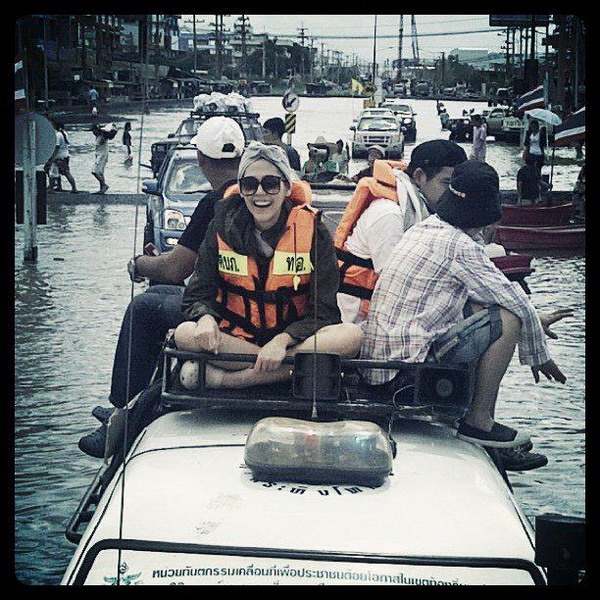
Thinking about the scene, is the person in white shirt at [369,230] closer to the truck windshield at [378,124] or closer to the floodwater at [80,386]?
the floodwater at [80,386]

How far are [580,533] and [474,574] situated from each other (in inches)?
A: 35.0

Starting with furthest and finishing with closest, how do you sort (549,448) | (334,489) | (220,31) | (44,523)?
(549,448), (44,523), (220,31), (334,489)

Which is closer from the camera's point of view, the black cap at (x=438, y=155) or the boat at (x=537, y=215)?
the black cap at (x=438, y=155)

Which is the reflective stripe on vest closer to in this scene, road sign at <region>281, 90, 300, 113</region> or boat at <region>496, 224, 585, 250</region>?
boat at <region>496, 224, 585, 250</region>

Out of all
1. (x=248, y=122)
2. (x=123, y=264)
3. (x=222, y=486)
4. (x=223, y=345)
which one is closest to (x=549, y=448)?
(x=223, y=345)

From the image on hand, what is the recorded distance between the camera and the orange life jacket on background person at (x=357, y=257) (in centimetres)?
474

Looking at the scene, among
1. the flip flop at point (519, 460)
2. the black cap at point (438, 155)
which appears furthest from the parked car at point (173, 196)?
the flip flop at point (519, 460)

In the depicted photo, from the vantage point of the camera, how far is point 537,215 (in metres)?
18.9

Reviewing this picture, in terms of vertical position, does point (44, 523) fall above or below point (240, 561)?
below

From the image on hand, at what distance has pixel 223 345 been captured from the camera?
4207 mm

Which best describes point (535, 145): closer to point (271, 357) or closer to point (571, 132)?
point (571, 132)

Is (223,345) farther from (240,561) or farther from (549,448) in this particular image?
(549,448)

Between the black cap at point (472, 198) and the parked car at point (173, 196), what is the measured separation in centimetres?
990
